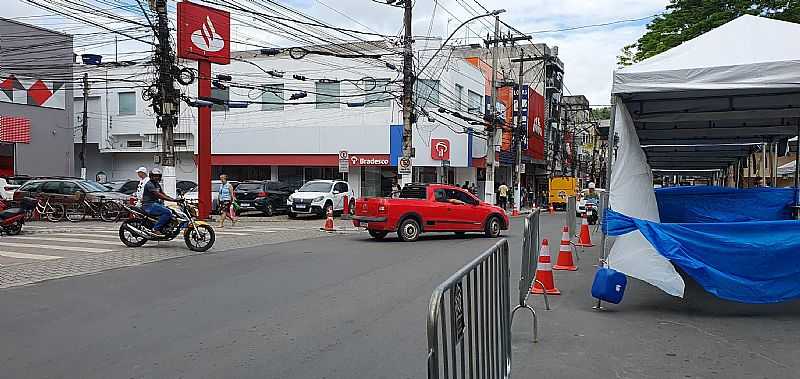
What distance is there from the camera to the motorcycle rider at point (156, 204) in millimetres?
14188

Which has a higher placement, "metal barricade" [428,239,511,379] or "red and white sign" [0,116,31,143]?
"red and white sign" [0,116,31,143]

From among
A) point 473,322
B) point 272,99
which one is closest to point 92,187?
point 272,99

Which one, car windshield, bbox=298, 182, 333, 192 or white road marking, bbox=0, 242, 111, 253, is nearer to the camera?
white road marking, bbox=0, 242, 111, 253

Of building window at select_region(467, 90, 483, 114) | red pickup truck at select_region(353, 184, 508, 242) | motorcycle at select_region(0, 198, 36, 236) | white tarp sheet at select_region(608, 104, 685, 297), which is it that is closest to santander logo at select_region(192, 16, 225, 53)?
motorcycle at select_region(0, 198, 36, 236)

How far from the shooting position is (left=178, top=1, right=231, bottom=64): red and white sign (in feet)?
76.7

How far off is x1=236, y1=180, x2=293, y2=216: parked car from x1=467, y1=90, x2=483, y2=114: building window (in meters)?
15.2

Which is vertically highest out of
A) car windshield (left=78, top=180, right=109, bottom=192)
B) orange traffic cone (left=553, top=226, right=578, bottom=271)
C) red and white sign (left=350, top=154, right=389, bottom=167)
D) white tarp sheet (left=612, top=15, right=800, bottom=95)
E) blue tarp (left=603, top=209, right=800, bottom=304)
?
white tarp sheet (left=612, top=15, right=800, bottom=95)

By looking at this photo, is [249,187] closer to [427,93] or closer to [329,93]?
[329,93]

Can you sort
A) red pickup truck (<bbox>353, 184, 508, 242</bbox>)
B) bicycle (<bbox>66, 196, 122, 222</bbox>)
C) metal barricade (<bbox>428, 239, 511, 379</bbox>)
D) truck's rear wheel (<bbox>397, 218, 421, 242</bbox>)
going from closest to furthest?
metal barricade (<bbox>428, 239, 511, 379</bbox>) → red pickup truck (<bbox>353, 184, 508, 242</bbox>) → truck's rear wheel (<bbox>397, 218, 421, 242</bbox>) → bicycle (<bbox>66, 196, 122, 222</bbox>)

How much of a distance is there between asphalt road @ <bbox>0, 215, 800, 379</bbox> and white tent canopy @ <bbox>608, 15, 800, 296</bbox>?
810 mm

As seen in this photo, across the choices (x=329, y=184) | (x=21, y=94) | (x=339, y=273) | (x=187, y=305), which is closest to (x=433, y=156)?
(x=329, y=184)

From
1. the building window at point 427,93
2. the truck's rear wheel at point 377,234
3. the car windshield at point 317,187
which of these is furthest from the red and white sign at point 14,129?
the truck's rear wheel at point 377,234

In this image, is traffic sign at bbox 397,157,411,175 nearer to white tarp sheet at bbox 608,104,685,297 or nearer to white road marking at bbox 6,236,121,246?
white road marking at bbox 6,236,121,246

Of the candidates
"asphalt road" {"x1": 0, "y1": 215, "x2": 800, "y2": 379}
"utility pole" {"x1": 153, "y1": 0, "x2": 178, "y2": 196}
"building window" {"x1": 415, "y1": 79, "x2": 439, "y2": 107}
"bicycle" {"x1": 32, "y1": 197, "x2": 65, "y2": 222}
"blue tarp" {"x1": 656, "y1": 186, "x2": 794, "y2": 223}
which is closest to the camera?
"asphalt road" {"x1": 0, "y1": 215, "x2": 800, "y2": 379}
